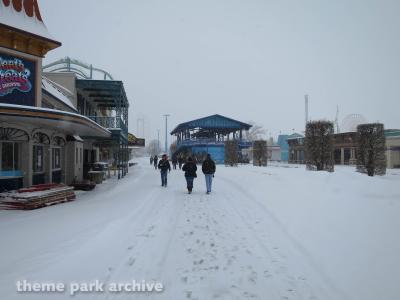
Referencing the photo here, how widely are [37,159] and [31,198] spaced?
3.93m

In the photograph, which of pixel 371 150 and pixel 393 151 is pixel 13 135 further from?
pixel 393 151

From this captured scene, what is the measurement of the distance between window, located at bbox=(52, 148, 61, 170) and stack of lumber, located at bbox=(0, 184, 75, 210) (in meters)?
4.15

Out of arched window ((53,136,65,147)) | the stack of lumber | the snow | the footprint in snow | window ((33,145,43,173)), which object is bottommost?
the footprint in snow

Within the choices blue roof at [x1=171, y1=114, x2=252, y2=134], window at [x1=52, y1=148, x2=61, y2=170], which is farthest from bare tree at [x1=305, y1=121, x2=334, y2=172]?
blue roof at [x1=171, y1=114, x2=252, y2=134]

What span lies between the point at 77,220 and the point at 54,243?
6.08ft

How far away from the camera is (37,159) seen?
12.0 metres

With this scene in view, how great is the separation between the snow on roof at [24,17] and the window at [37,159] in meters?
4.57

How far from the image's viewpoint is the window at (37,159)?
1168 cm

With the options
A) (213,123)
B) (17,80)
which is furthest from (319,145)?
(213,123)

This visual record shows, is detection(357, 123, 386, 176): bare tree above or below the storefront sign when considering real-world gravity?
below

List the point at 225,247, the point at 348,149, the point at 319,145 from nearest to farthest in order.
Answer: the point at 225,247 → the point at 319,145 → the point at 348,149

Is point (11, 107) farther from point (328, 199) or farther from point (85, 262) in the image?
point (328, 199)

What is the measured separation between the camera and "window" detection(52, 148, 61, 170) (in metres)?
13.8

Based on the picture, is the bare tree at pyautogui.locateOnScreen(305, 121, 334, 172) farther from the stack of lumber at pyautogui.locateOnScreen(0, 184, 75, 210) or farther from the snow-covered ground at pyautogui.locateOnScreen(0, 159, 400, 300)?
the stack of lumber at pyautogui.locateOnScreen(0, 184, 75, 210)
